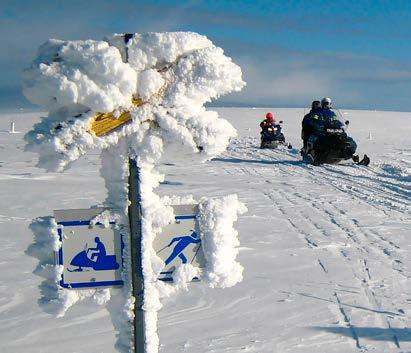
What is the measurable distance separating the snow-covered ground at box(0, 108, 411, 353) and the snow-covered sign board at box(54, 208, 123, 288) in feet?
0.34

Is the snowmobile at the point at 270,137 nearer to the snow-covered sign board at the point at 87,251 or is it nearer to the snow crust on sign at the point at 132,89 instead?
the snow crust on sign at the point at 132,89

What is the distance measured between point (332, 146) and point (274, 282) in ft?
29.9

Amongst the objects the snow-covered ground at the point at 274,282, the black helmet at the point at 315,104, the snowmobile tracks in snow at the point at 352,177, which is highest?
the black helmet at the point at 315,104

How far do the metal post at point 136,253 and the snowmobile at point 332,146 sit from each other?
12.0 m

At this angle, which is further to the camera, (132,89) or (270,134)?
(270,134)

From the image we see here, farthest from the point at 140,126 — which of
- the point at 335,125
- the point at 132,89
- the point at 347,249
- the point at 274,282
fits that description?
the point at 335,125

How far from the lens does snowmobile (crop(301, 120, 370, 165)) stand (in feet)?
46.0

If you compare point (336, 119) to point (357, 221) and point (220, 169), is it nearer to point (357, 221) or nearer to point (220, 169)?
point (220, 169)

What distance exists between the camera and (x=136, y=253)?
2354 millimetres

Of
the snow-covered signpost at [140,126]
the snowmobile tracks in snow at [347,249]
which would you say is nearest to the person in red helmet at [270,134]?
the snowmobile tracks in snow at [347,249]

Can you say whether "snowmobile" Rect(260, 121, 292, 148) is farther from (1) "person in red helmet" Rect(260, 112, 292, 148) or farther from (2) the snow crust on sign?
(2) the snow crust on sign

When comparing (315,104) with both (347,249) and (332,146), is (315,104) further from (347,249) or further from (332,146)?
(347,249)

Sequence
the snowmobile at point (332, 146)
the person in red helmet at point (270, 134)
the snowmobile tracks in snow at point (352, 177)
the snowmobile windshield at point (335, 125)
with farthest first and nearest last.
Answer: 1. the person in red helmet at point (270, 134)
2. the snowmobile windshield at point (335, 125)
3. the snowmobile at point (332, 146)
4. the snowmobile tracks in snow at point (352, 177)

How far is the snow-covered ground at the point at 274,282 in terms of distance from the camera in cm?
404
